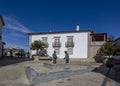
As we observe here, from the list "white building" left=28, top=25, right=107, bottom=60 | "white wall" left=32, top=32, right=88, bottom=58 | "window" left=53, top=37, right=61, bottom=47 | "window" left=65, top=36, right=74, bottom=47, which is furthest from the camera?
"window" left=53, top=37, right=61, bottom=47

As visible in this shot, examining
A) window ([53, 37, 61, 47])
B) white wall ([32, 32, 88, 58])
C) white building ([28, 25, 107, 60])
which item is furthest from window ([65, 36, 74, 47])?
window ([53, 37, 61, 47])

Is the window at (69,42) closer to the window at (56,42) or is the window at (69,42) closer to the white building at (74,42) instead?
the white building at (74,42)

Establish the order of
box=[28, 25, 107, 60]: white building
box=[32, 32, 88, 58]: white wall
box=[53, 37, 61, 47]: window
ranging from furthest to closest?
1. box=[53, 37, 61, 47]: window
2. box=[32, 32, 88, 58]: white wall
3. box=[28, 25, 107, 60]: white building

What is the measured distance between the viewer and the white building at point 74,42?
3062cm

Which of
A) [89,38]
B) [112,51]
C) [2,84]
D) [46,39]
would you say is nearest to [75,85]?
[2,84]

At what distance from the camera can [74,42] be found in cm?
3200

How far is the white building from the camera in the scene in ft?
100

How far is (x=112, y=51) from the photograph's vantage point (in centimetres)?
2383

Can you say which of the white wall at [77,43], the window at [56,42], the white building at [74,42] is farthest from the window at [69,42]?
the window at [56,42]

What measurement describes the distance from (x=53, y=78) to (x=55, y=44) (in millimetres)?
24056

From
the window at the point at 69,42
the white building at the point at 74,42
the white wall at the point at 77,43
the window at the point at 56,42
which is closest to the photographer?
the white building at the point at 74,42

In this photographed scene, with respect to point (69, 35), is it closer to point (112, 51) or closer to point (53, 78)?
point (112, 51)

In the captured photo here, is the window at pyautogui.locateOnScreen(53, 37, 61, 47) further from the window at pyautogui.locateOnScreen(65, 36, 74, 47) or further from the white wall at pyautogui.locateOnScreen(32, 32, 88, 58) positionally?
the window at pyautogui.locateOnScreen(65, 36, 74, 47)

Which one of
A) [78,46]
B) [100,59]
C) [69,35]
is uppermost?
[69,35]
